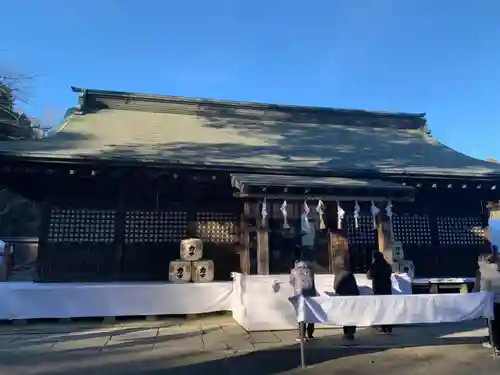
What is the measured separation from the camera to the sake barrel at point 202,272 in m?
8.59

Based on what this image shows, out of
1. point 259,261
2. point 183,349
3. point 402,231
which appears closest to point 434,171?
point 402,231

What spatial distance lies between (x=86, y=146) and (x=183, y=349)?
5.75m

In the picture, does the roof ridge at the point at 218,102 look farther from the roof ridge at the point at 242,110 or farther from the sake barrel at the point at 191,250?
the sake barrel at the point at 191,250

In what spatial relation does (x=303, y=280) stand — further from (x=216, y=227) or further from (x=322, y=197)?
(x=216, y=227)

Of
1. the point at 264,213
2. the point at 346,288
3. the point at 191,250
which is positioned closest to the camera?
the point at 346,288

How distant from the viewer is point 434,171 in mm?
9578

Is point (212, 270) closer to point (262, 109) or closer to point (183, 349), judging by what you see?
point (183, 349)

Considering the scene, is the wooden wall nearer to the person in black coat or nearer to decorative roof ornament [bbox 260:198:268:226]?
decorative roof ornament [bbox 260:198:268:226]

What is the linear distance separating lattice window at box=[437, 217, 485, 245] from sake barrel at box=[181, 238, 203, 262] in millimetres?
7359

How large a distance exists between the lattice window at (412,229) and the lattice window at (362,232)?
2.88 feet

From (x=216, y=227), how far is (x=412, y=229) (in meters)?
5.95

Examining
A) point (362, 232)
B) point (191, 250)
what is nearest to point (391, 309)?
point (362, 232)

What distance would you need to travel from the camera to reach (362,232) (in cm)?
1008

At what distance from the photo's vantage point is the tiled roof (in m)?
8.90
